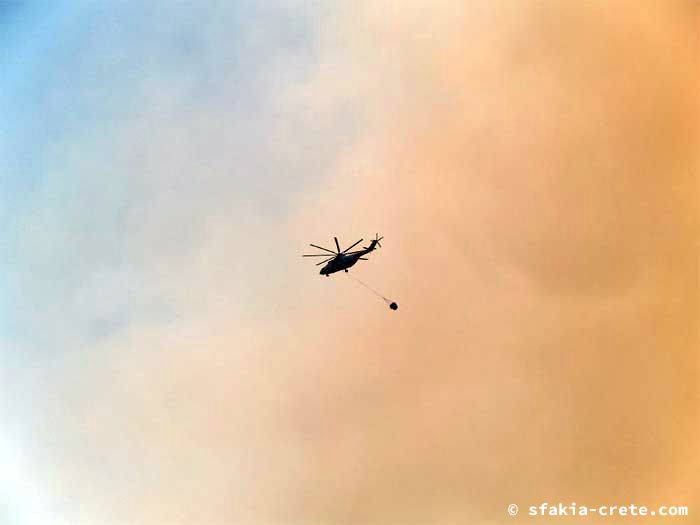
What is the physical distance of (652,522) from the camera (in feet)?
603

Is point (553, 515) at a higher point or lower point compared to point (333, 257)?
lower

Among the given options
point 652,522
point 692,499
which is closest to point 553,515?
point 652,522

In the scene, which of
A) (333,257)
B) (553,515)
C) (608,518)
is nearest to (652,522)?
(608,518)

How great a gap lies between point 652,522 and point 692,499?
17.2 metres

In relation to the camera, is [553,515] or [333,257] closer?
[333,257]

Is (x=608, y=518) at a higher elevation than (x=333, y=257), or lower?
lower

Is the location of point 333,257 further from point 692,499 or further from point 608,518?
point 692,499

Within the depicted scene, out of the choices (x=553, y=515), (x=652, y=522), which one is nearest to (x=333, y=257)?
(x=553, y=515)

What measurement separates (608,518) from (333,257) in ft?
459

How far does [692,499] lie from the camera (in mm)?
188500

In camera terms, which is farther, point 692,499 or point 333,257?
point 692,499

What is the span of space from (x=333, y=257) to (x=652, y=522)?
15027cm

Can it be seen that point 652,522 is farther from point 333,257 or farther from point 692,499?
point 333,257

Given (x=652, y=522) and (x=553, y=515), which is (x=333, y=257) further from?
(x=652, y=522)
